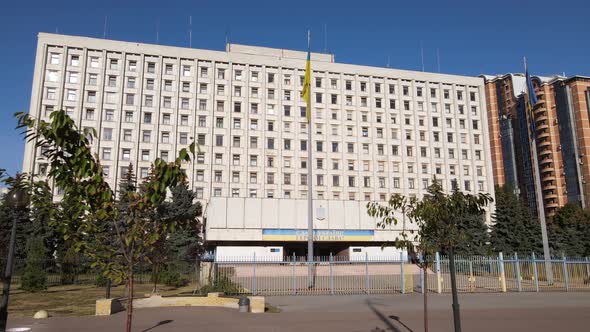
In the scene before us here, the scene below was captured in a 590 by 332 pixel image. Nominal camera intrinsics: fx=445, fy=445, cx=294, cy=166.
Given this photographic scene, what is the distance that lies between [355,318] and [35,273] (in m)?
20.4

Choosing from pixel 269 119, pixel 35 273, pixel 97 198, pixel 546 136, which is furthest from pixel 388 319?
pixel 546 136

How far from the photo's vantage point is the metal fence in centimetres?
2338

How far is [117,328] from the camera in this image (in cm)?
1275

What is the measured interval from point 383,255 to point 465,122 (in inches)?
1293

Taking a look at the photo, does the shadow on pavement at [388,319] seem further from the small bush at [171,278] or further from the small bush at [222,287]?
the small bush at [171,278]

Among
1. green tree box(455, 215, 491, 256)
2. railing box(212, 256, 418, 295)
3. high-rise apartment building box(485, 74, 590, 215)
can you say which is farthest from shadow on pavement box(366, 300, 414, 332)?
high-rise apartment building box(485, 74, 590, 215)

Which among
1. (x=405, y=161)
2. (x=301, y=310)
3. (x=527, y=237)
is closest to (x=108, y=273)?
(x=301, y=310)

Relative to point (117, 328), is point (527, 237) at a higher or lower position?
higher

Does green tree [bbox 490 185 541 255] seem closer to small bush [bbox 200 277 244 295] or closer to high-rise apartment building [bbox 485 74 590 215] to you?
high-rise apartment building [bbox 485 74 590 215]

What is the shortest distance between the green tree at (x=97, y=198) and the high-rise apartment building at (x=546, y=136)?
298 ft

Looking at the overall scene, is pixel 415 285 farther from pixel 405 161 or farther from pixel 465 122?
pixel 465 122

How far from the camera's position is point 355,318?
14.6 metres

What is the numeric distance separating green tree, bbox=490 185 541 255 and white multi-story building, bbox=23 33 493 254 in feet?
43.8

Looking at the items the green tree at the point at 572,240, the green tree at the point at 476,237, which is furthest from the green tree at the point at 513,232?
the green tree at the point at 572,240
